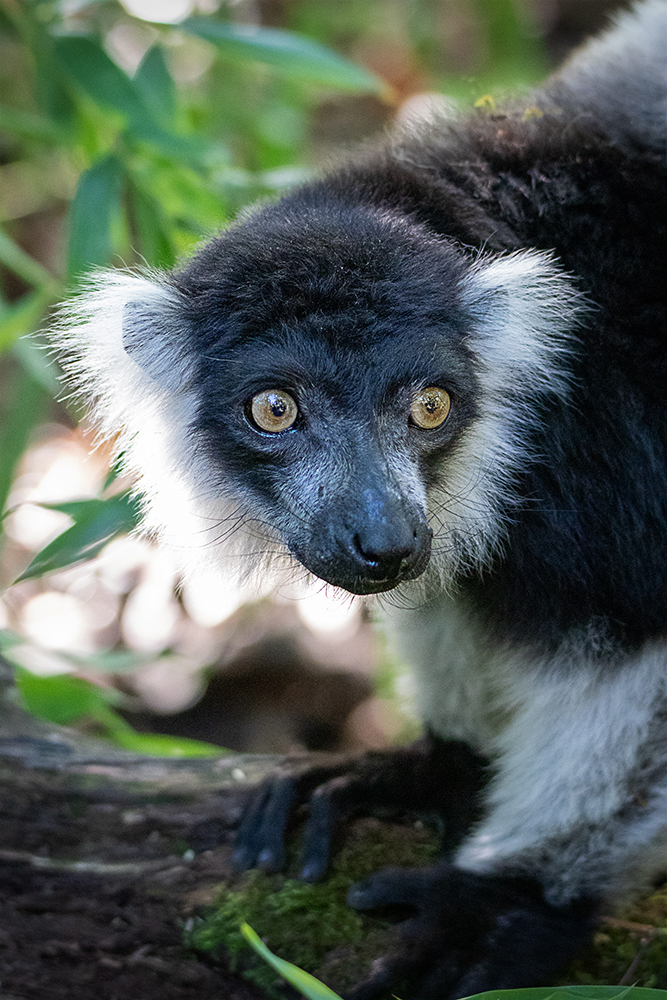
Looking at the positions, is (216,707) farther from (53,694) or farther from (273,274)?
(273,274)

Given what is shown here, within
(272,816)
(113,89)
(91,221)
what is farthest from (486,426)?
(113,89)

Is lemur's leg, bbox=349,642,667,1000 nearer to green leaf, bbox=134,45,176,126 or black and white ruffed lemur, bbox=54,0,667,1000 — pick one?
black and white ruffed lemur, bbox=54,0,667,1000

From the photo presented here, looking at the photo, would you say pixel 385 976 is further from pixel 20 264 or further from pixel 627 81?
pixel 20 264

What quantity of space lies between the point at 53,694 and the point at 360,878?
1767 millimetres

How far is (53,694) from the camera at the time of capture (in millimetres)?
4164

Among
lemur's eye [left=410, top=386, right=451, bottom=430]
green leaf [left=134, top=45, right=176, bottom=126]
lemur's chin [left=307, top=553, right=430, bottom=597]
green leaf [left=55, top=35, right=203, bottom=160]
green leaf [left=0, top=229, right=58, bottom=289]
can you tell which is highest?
green leaf [left=134, top=45, right=176, bottom=126]

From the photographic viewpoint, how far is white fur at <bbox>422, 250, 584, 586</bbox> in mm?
2799

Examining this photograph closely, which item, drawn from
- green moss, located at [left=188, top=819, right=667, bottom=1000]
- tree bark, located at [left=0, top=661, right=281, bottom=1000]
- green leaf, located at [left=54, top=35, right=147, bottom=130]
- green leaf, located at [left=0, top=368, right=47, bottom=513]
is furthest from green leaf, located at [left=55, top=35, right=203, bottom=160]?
green moss, located at [left=188, top=819, right=667, bottom=1000]

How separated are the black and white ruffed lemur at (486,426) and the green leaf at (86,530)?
492 mm

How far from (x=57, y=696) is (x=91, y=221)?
2.06m

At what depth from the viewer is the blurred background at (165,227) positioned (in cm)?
414

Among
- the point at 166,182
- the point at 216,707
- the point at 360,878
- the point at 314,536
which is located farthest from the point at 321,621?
the point at 314,536

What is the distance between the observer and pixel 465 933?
2863 mm

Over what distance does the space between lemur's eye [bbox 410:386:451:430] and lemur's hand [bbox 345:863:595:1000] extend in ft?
4.60
